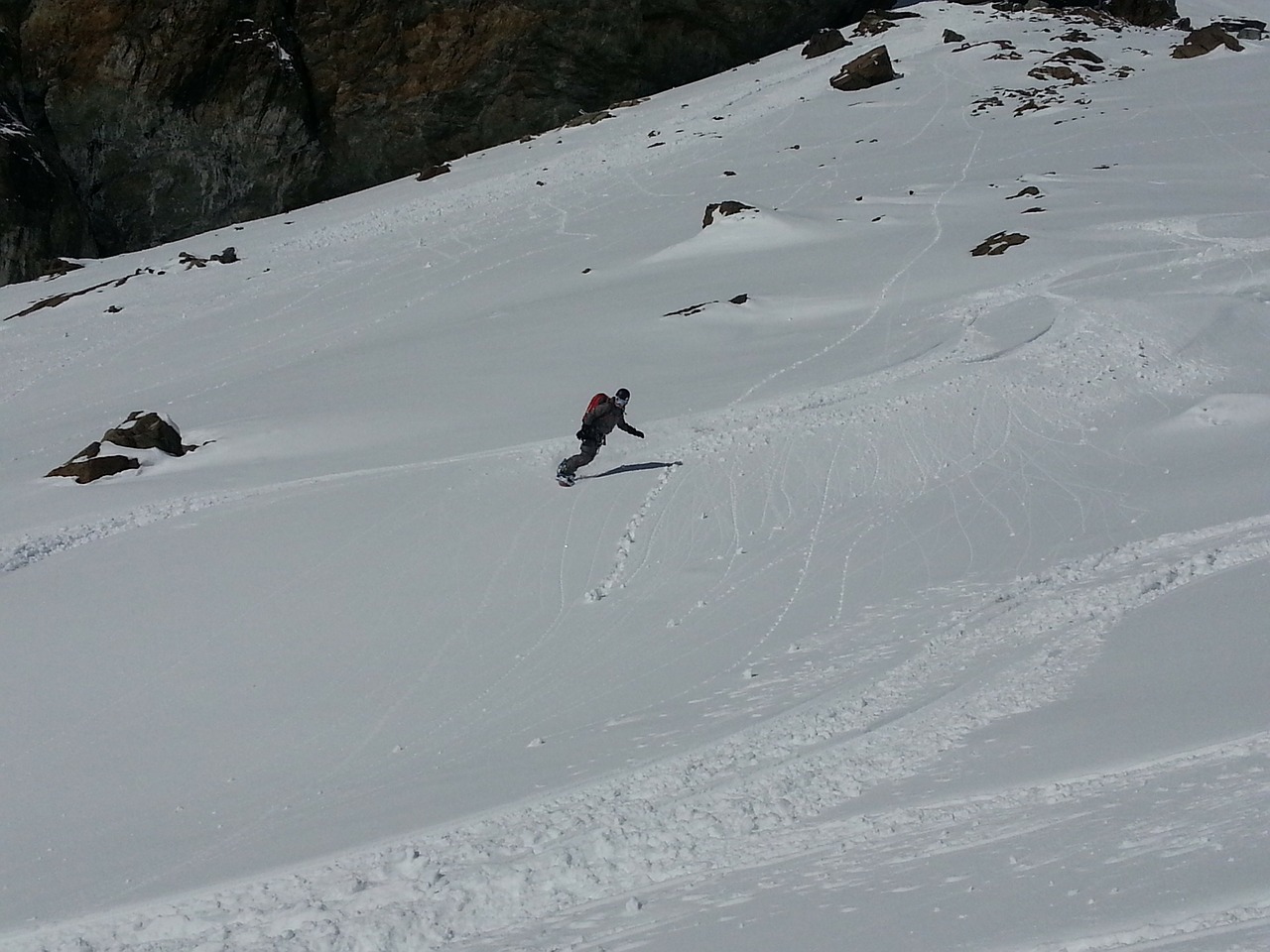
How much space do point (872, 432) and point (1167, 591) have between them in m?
5.10

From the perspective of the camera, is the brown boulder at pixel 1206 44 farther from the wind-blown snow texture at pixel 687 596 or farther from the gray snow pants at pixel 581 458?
the gray snow pants at pixel 581 458

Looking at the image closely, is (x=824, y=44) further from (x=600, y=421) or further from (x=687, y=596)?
(x=687, y=596)

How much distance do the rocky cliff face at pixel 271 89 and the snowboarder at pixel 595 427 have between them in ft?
77.0

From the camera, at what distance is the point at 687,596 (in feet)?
32.9

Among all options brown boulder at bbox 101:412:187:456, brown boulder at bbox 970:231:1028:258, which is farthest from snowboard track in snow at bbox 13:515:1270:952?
brown boulder at bbox 970:231:1028:258

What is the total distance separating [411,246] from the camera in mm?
26422

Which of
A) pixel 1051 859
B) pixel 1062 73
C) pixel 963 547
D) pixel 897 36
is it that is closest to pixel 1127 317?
pixel 963 547

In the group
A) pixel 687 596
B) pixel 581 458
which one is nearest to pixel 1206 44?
pixel 581 458

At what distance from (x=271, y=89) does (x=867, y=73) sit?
56.3 feet

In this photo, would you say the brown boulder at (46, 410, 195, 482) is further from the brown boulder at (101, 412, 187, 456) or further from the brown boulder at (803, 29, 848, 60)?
the brown boulder at (803, 29, 848, 60)

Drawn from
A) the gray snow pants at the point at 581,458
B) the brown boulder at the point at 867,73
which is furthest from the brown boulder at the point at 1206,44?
the gray snow pants at the point at 581,458

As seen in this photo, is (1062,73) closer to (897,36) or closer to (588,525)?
(897,36)

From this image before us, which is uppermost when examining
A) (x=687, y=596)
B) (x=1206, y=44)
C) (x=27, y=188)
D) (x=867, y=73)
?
(x=27, y=188)

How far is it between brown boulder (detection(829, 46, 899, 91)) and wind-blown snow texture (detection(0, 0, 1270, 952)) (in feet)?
37.4
